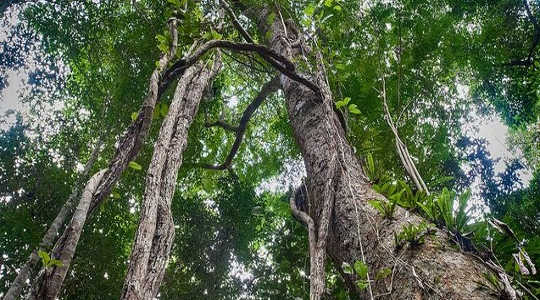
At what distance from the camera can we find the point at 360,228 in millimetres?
2016

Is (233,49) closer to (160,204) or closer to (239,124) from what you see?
(160,204)

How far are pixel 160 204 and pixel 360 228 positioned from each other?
1.07 metres

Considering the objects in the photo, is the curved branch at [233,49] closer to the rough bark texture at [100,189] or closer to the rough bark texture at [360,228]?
the rough bark texture at [100,189]

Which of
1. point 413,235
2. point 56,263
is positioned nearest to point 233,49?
point 413,235

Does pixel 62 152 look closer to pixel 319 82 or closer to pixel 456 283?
pixel 319 82

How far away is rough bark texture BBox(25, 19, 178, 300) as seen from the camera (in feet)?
3.96

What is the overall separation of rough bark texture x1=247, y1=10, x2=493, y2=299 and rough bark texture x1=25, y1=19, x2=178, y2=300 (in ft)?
3.71

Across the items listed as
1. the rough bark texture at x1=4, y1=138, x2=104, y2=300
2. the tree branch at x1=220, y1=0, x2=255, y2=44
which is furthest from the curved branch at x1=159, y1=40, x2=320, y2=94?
the rough bark texture at x1=4, y1=138, x2=104, y2=300

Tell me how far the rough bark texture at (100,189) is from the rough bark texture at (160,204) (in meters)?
Result: 0.12

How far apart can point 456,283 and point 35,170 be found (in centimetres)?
683

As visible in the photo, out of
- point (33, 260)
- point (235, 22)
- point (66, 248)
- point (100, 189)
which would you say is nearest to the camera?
point (66, 248)

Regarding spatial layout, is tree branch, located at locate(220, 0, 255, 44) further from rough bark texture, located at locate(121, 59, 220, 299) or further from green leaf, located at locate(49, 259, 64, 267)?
green leaf, located at locate(49, 259, 64, 267)

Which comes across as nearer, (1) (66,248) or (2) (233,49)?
(1) (66,248)

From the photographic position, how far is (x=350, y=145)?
2.87 meters
